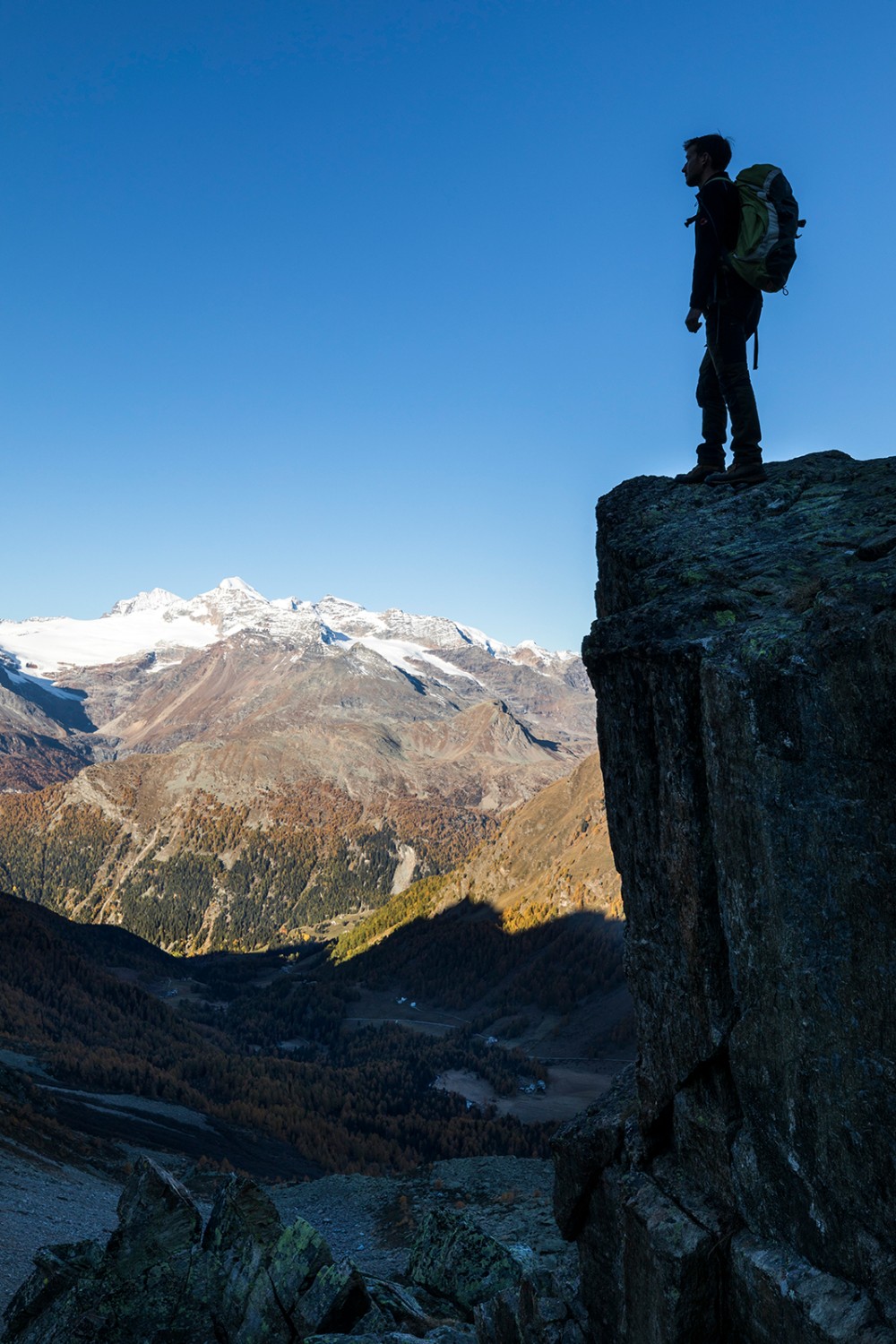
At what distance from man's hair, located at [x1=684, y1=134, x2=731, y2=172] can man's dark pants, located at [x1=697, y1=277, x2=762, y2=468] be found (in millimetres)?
1102

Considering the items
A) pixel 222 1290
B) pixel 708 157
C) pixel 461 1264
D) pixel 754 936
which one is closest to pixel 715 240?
pixel 708 157

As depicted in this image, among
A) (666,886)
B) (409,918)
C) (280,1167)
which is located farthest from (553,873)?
(666,886)

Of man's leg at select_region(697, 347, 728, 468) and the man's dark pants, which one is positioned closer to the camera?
the man's dark pants

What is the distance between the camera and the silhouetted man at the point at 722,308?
754 centimetres

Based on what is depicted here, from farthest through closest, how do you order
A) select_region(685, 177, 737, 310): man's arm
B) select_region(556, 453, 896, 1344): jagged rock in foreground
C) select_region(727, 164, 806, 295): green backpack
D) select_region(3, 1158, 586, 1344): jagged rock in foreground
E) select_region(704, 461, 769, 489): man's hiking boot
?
select_region(3, 1158, 586, 1344): jagged rock in foreground < select_region(704, 461, 769, 489): man's hiking boot < select_region(685, 177, 737, 310): man's arm < select_region(727, 164, 806, 295): green backpack < select_region(556, 453, 896, 1344): jagged rock in foreground

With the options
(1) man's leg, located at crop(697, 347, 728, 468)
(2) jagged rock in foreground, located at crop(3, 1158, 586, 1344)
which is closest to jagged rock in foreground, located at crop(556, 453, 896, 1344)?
(1) man's leg, located at crop(697, 347, 728, 468)

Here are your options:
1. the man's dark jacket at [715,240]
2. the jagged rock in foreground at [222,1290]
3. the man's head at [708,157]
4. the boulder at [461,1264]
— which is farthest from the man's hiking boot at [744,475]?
the boulder at [461,1264]

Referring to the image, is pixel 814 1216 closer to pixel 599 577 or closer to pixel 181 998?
pixel 599 577

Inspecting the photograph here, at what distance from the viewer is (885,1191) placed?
4.87 meters

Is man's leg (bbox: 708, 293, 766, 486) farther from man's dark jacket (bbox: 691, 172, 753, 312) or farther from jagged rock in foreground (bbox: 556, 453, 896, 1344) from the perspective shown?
jagged rock in foreground (bbox: 556, 453, 896, 1344)

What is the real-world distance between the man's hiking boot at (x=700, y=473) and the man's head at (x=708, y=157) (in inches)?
113

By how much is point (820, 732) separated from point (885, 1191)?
2.84 metres

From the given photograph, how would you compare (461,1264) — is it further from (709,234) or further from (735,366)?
(709,234)

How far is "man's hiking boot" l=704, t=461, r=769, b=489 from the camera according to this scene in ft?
28.5
